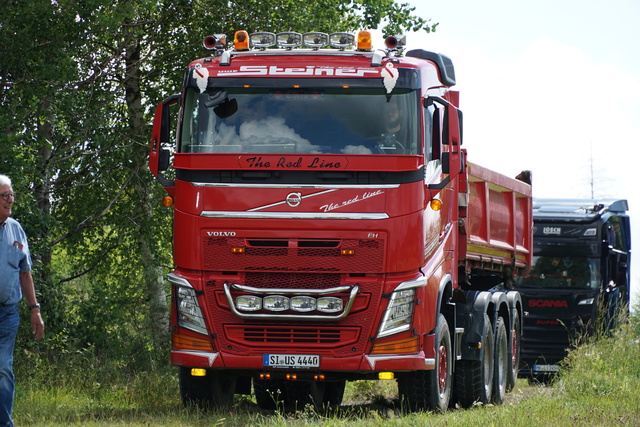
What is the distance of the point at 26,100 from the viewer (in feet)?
49.8

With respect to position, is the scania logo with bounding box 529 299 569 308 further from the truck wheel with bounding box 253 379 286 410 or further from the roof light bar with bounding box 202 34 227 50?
the roof light bar with bounding box 202 34 227 50

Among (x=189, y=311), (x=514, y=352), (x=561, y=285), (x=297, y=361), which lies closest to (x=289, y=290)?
(x=297, y=361)

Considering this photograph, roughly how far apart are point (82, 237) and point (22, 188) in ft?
20.1

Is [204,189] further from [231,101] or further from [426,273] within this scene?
[426,273]

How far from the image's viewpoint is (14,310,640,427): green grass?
30.6 feet

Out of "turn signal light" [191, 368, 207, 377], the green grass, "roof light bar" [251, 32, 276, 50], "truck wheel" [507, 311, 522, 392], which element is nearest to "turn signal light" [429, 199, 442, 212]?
the green grass

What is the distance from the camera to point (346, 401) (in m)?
14.5

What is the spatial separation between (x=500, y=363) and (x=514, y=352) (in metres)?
1.33

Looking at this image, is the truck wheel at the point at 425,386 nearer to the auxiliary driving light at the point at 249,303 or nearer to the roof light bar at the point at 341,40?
the auxiliary driving light at the point at 249,303

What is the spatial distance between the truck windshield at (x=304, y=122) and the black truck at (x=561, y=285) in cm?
1133

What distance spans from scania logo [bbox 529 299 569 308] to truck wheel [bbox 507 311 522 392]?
206 inches

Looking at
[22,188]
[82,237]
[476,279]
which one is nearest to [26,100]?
[22,188]

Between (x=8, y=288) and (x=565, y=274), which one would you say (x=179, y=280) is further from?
(x=565, y=274)

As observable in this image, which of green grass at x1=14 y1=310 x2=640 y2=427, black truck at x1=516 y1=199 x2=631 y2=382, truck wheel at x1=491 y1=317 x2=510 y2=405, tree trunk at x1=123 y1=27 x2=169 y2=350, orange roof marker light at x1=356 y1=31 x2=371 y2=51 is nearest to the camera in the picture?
green grass at x1=14 y1=310 x2=640 y2=427
